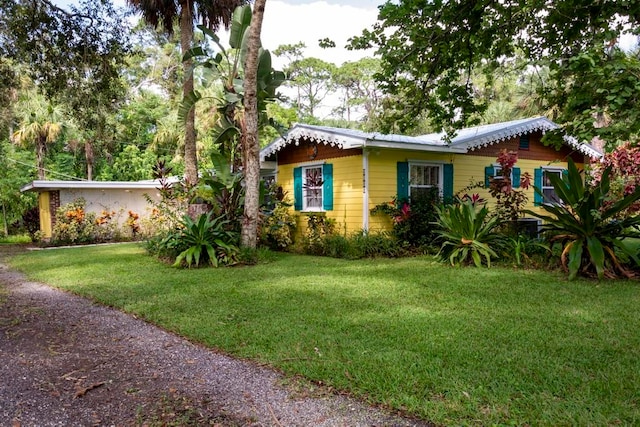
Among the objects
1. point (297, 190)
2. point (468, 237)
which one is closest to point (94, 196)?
point (297, 190)

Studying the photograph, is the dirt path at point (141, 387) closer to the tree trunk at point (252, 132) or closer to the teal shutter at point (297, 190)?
the tree trunk at point (252, 132)

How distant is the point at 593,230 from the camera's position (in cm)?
696

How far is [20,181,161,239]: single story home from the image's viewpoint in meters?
16.1

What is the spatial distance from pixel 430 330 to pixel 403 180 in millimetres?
7151

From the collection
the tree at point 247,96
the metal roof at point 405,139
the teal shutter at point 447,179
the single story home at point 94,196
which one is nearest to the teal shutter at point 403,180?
the metal roof at point 405,139

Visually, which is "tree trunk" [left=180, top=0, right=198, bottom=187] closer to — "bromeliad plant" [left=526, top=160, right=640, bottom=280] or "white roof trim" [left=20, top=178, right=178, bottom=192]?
"white roof trim" [left=20, top=178, right=178, bottom=192]

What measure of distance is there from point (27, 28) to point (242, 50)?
4247 mm

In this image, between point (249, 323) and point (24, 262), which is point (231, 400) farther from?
point (24, 262)

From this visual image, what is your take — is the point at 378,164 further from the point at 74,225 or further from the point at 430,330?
the point at 74,225

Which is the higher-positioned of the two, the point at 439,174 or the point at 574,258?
the point at 439,174

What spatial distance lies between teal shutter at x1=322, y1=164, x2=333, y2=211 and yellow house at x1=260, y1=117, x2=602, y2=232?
0.02 m

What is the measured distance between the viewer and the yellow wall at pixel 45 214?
16625mm

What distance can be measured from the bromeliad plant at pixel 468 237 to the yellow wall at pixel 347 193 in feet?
8.25

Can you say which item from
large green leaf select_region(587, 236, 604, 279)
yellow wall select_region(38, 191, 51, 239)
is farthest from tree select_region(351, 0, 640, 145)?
yellow wall select_region(38, 191, 51, 239)
